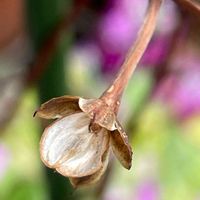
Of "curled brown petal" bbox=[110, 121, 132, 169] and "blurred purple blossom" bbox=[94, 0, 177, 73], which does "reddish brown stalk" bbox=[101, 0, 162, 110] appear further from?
"blurred purple blossom" bbox=[94, 0, 177, 73]

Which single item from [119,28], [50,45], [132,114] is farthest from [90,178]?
[119,28]

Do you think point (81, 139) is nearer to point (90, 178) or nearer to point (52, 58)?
point (90, 178)

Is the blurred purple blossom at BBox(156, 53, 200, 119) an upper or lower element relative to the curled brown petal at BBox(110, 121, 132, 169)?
lower

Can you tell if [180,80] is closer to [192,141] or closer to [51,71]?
[192,141]

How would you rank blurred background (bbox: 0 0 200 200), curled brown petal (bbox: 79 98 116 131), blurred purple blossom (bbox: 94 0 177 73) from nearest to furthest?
curled brown petal (bbox: 79 98 116 131)
blurred background (bbox: 0 0 200 200)
blurred purple blossom (bbox: 94 0 177 73)

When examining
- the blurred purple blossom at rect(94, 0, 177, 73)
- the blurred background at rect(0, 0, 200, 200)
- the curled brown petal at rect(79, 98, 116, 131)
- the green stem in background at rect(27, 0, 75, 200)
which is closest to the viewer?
the curled brown petal at rect(79, 98, 116, 131)

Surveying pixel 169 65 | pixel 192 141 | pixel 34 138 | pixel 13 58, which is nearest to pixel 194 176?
pixel 192 141

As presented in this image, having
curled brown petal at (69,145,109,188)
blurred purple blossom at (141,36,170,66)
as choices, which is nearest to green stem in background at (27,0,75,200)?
curled brown petal at (69,145,109,188)
